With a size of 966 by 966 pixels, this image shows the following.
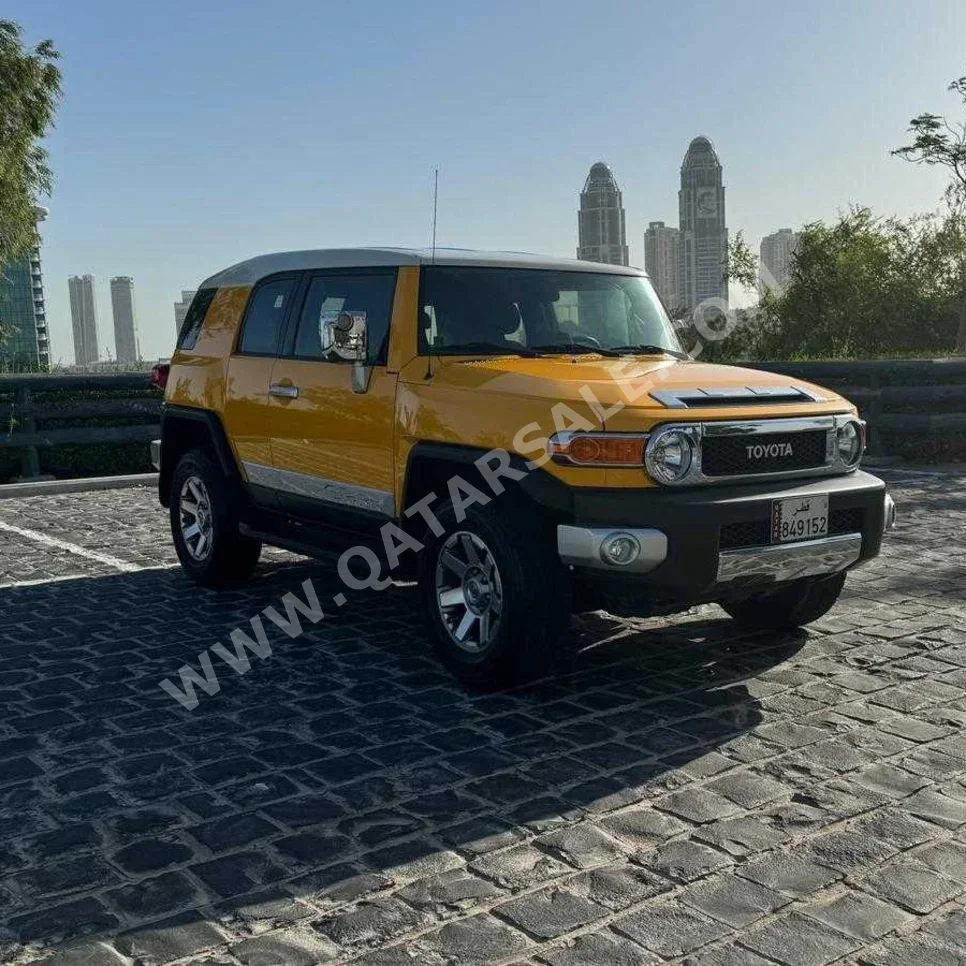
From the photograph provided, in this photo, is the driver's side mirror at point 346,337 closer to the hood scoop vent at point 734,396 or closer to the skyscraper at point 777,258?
the hood scoop vent at point 734,396

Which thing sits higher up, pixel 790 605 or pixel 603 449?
pixel 603 449

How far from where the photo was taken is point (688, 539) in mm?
4648

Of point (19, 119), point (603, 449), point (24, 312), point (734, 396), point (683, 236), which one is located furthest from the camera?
point (24, 312)

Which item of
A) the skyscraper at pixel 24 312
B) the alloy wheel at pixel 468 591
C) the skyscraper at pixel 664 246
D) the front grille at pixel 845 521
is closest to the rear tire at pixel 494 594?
the alloy wheel at pixel 468 591

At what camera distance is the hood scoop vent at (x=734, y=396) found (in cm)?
488

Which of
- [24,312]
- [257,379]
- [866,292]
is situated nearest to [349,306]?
[257,379]

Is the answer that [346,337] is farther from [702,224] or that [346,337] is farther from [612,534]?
[702,224]

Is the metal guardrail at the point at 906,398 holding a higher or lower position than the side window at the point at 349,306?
lower

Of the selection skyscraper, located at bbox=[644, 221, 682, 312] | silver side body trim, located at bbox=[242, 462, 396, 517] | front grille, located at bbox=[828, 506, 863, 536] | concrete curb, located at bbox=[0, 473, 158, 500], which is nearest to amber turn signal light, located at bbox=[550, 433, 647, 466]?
front grille, located at bbox=[828, 506, 863, 536]

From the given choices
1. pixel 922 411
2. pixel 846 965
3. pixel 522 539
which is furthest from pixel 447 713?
pixel 922 411

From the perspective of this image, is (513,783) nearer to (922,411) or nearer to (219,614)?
(219,614)

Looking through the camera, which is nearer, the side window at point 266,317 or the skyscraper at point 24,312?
the side window at point 266,317

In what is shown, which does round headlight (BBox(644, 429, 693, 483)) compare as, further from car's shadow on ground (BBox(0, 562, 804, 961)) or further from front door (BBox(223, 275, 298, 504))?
front door (BBox(223, 275, 298, 504))

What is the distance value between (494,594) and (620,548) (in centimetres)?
71
